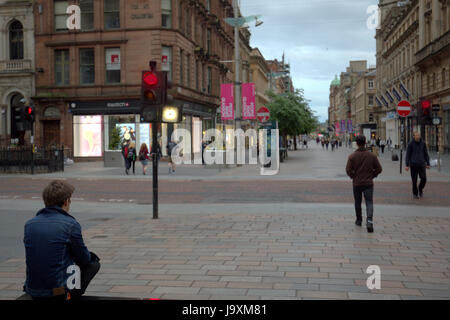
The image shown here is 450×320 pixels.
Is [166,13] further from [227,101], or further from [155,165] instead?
[155,165]

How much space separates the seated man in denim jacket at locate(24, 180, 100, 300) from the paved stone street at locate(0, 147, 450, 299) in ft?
6.30

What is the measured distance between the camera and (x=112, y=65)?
3612cm

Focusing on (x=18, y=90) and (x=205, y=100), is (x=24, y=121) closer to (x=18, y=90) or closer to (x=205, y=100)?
(x=18, y=90)

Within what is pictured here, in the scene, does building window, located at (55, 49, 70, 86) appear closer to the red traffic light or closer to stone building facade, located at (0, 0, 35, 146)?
stone building facade, located at (0, 0, 35, 146)

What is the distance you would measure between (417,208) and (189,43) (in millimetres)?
30891

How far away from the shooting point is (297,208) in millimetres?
11805

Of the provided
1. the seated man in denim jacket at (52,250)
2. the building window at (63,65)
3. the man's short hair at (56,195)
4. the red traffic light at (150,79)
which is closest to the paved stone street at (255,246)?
the seated man in denim jacket at (52,250)

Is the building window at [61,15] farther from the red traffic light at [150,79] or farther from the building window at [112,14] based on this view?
the red traffic light at [150,79]

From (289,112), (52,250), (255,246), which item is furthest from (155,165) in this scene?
(289,112)

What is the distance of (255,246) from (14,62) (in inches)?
1362

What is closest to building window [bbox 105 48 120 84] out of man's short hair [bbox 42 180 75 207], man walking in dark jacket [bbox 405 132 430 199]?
man walking in dark jacket [bbox 405 132 430 199]

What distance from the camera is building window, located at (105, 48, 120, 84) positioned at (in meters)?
36.1

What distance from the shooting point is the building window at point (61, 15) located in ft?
119

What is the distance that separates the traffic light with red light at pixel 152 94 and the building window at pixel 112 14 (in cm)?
2766
